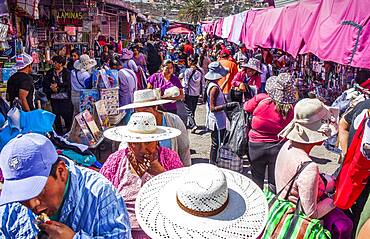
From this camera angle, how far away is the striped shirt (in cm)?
170

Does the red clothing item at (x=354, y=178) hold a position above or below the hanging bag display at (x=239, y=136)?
above

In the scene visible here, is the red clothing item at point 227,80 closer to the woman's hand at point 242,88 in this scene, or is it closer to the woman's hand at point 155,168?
the woman's hand at point 242,88

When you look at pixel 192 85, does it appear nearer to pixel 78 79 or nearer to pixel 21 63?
pixel 78 79

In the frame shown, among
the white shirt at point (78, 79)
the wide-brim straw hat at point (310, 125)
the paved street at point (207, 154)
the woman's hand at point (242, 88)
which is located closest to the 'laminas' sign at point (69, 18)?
the white shirt at point (78, 79)

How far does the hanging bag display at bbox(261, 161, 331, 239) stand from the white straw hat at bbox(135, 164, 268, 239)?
0.67 metres

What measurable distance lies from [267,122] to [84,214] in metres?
2.62

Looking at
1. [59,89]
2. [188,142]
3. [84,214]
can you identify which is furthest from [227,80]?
[84,214]

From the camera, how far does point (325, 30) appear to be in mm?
4617

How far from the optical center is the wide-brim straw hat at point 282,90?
12.7 ft

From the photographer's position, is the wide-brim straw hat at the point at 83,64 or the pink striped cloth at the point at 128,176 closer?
the pink striped cloth at the point at 128,176

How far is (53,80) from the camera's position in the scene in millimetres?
7043

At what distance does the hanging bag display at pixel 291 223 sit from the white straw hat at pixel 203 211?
0.67 meters

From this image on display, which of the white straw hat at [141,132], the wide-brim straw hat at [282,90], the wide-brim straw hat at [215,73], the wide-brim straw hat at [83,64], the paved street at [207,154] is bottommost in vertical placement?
the paved street at [207,154]

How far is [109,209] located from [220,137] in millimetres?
4058
